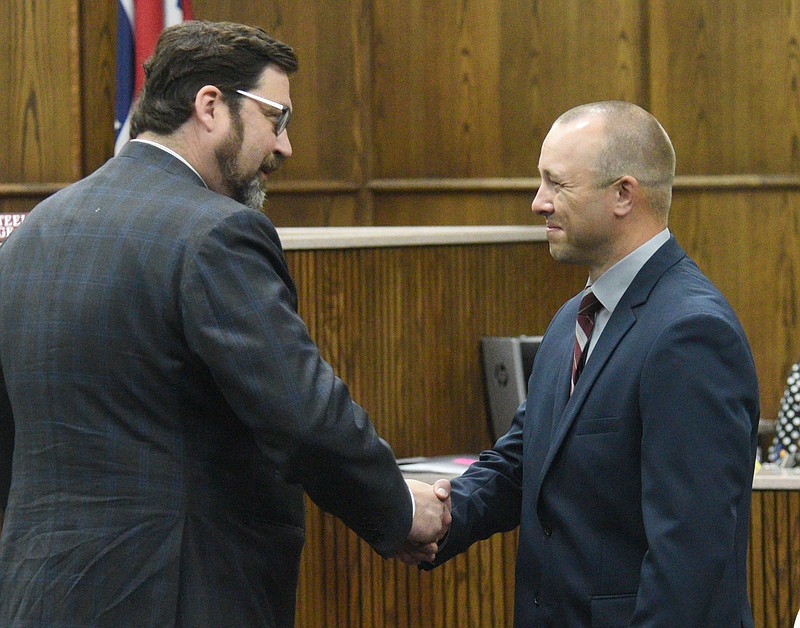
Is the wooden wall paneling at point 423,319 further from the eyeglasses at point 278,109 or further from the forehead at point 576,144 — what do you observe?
the forehead at point 576,144

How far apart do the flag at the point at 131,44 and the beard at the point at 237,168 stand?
6.88ft

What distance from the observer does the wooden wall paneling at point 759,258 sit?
422 cm

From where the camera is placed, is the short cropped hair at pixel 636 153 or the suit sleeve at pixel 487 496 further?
the suit sleeve at pixel 487 496

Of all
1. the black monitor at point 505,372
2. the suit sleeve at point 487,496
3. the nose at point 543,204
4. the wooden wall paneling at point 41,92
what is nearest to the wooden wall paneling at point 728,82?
the black monitor at point 505,372

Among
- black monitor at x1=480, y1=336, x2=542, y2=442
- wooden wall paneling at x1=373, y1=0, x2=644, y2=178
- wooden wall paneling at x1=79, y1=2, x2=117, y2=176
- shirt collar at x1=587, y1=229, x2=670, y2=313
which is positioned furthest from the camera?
wooden wall paneling at x1=373, y1=0, x2=644, y2=178

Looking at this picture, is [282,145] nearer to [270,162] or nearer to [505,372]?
[270,162]

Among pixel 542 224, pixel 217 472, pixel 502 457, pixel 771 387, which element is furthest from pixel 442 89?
pixel 217 472

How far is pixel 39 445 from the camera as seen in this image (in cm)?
177

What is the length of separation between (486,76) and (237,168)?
2681 millimetres

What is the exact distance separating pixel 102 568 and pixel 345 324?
4.85ft

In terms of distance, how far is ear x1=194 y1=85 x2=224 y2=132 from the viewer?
6.17 ft

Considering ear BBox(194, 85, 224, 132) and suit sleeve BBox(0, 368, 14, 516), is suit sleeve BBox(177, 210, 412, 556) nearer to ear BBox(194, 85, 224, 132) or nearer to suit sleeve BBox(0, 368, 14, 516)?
ear BBox(194, 85, 224, 132)

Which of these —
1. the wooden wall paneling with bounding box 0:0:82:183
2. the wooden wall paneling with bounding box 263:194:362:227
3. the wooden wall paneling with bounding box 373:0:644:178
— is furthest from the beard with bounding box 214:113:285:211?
the wooden wall paneling with bounding box 373:0:644:178

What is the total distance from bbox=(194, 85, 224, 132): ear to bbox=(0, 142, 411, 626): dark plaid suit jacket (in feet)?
0.42
